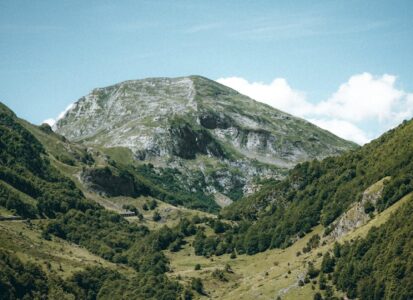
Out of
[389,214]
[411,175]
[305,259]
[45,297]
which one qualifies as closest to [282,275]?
[305,259]

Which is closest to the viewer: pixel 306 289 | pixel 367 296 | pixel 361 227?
pixel 367 296

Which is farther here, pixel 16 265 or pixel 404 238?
pixel 16 265

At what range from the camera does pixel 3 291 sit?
185m

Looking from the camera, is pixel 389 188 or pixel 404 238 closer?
pixel 404 238

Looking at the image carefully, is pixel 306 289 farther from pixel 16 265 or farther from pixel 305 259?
pixel 16 265

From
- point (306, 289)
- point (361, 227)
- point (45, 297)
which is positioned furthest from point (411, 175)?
point (45, 297)

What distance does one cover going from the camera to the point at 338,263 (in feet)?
584

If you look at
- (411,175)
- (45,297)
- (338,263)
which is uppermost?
(411,175)

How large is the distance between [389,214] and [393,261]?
81.1 feet

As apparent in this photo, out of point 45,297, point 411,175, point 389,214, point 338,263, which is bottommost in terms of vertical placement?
point 45,297

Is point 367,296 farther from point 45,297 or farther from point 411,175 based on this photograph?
point 45,297

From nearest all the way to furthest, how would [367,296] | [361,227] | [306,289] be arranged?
[367,296]
[306,289]
[361,227]

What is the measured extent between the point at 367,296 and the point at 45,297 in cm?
9578

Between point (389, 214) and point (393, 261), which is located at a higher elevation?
point (389, 214)
